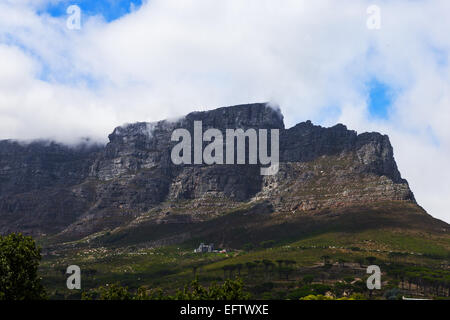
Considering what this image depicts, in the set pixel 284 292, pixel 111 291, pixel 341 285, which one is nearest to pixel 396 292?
pixel 341 285

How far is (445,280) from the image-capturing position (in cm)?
17950

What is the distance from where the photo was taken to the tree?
7438cm

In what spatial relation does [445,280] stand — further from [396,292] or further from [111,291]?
[111,291]

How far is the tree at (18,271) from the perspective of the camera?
74.4 m

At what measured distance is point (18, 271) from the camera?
76062 mm
